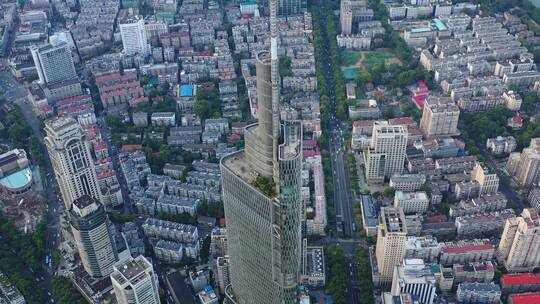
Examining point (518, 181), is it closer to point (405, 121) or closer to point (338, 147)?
point (405, 121)

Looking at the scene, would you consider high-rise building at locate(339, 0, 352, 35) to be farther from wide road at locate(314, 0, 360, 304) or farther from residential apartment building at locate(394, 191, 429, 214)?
residential apartment building at locate(394, 191, 429, 214)

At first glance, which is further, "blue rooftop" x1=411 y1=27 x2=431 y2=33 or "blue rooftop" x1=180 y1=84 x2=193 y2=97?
"blue rooftop" x1=411 y1=27 x2=431 y2=33

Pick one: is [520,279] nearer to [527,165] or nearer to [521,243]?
[521,243]

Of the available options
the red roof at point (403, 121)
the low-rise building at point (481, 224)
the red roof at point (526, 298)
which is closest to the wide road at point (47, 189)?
the low-rise building at point (481, 224)

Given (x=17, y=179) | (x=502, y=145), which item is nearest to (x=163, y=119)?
(x=17, y=179)

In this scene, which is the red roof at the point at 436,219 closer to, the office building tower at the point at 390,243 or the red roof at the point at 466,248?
the red roof at the point at 466,248

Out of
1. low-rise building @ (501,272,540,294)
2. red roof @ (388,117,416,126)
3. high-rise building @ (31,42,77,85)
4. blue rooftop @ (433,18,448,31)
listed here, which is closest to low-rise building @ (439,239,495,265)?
low-rise building @ (501,272,540,294)
